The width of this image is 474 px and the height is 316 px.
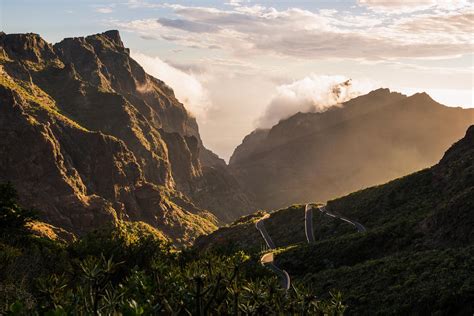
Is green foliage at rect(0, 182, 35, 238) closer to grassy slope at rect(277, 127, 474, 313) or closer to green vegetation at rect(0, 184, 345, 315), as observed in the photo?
green vegetation at rect(0, 184, 345, 315)

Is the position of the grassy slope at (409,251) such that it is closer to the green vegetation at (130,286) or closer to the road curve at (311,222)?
the road curve at (311,222)

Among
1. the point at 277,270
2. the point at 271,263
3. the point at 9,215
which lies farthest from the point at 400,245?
the point at 9,215

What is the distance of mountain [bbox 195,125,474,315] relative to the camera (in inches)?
1869

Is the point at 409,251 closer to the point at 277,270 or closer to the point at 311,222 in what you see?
the point at 277,270

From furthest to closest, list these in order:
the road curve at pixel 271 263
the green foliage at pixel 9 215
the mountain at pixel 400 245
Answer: the green foliage at pixel 9 215 → the road curve at pixel 271 263 → the mountain at pixel 400 245

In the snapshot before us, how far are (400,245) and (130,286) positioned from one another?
173 ft

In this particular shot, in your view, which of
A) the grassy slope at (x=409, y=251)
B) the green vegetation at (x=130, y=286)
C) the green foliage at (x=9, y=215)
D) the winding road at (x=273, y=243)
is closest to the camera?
the green vegetation at (x=130, y=286)

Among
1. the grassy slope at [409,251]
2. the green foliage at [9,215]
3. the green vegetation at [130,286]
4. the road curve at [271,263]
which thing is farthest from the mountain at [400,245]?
the green foliage at [9,215]

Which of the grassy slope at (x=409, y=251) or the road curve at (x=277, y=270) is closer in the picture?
the grassy slope at (x=409, y=251)

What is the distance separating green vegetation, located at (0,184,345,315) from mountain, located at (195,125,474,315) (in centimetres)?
879

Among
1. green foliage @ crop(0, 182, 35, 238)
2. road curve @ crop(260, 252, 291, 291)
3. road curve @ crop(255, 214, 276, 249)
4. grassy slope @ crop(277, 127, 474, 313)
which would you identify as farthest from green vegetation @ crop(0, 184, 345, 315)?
road curve @ crop(255, 214, 276, 249)

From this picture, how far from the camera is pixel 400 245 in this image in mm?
75500

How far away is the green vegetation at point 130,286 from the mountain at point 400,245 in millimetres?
8788

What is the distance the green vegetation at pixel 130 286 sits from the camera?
1061 inches
